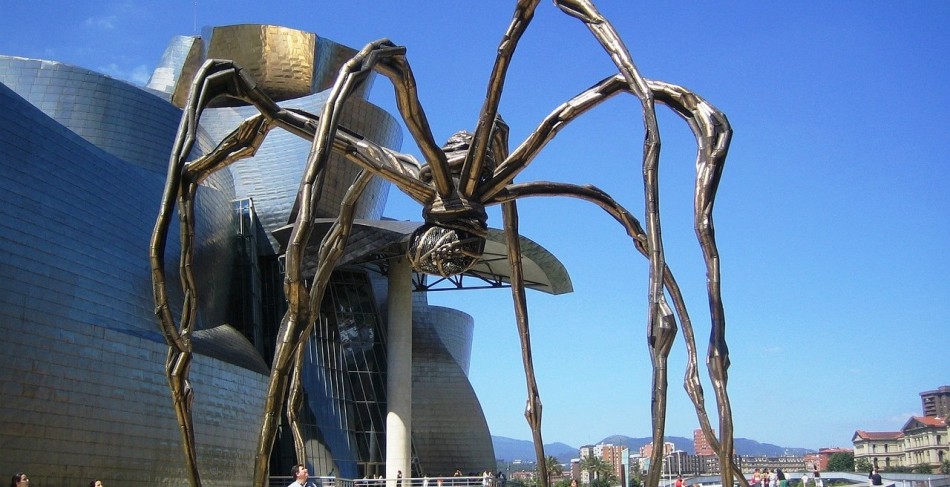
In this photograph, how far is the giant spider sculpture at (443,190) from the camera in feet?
21.7

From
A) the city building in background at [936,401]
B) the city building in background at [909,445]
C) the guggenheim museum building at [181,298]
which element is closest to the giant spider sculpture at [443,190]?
the guggenheim museum building at [181,298]

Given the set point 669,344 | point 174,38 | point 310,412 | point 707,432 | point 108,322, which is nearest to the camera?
point 669,344

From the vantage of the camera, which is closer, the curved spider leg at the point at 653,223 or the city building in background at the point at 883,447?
the curved spider leg at the point at 653,223

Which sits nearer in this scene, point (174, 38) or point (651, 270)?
point (651, 270)

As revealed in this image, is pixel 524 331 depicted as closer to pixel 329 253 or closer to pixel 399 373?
pixel 329 253

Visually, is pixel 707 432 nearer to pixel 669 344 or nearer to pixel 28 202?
pixel 669 344

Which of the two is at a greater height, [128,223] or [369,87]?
[369,87]

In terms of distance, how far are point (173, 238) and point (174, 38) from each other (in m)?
Result: 16.6

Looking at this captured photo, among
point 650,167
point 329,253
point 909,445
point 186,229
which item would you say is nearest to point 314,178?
point 186,229

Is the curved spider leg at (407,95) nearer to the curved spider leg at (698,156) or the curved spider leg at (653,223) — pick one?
the curved spider leg at (698,156)

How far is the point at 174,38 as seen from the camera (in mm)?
39812

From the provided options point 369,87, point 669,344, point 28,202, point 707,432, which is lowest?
point 707,432

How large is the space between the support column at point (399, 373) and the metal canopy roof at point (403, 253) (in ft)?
3.33

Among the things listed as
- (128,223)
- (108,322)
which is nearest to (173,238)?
(128,223)
